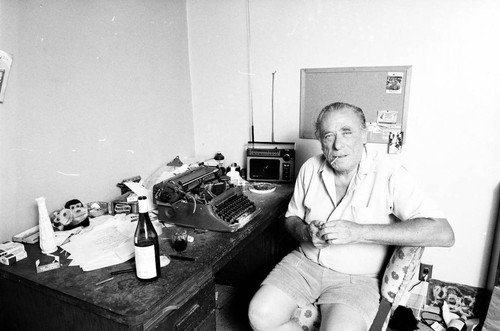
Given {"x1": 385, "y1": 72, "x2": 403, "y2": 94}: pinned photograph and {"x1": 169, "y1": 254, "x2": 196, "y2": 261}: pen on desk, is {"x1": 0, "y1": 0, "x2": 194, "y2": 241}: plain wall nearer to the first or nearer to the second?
{"x1": 169, "y1": 254, "x2": 196, "y2": 261}: pen on desk

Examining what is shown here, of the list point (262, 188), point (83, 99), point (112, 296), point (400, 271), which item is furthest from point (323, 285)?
point (83, 99)

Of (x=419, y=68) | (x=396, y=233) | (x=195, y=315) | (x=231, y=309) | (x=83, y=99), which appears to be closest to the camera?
(x=195, y=315)

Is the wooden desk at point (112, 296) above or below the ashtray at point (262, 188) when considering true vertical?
below

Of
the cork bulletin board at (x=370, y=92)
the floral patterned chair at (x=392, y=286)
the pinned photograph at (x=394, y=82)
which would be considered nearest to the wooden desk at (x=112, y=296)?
the floral patterned chair at (x=392, y=286)

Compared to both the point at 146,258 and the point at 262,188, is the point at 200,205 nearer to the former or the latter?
the point at 146,258

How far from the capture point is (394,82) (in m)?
2.40

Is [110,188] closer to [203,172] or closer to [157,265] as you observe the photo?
[203,172]

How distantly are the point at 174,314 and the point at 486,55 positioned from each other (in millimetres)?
2244

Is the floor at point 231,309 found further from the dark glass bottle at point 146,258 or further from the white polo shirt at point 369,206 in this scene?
the dark glass bottle at point 146,258

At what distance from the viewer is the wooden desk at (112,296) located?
1.20 meters

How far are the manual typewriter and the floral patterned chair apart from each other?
1.72ft

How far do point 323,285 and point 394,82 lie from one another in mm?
1435

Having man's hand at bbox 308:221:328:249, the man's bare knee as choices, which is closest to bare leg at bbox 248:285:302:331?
the man's bare knee

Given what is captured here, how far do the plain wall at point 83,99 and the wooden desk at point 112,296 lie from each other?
0.37 m
